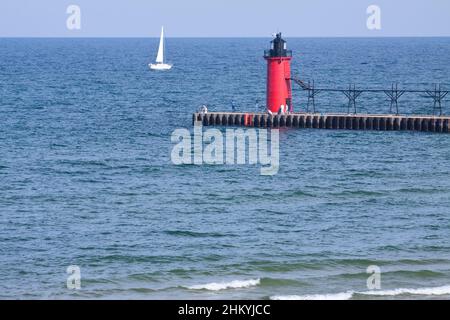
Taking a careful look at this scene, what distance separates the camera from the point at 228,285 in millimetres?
42438

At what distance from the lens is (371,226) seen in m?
51.6

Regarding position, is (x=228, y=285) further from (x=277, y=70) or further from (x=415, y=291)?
(x=277, y=70)

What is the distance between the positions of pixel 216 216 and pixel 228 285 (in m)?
11.9

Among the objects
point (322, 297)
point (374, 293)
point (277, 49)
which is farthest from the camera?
point (277, 49)

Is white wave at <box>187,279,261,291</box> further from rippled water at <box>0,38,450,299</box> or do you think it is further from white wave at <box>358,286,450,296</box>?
white wave at <box>358,286,450,296</box>

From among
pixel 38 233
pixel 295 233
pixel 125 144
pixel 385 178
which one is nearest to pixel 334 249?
pixel 295 233

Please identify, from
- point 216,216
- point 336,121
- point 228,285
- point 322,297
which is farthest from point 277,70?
point 322,297

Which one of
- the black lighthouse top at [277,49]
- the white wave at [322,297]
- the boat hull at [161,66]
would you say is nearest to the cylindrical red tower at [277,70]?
the black lighthouse top at [277,49]

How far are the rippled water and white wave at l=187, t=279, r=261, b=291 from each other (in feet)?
0.13

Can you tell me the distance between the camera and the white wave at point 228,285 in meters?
42.0

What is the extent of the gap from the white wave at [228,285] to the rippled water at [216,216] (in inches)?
1.5

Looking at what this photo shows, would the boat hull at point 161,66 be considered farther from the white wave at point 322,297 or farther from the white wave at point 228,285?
the white wave at point 322,297

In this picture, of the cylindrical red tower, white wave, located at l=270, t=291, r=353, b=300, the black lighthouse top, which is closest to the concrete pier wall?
the cylindrical red tower
